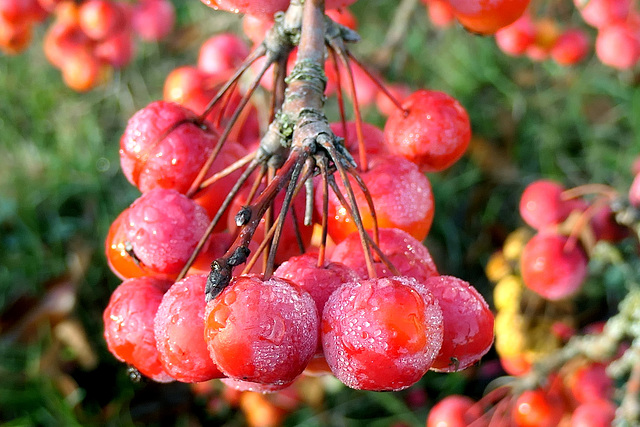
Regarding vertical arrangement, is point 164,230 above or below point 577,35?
above

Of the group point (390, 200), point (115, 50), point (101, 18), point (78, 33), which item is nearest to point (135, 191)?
point (115, 50)

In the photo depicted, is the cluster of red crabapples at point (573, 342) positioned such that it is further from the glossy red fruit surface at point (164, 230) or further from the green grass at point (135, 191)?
the glossy red fruit surface at point (164, 230)

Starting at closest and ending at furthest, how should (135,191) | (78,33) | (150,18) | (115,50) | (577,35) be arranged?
(78,33) → (115,50) → (577,35) → (150,18) → (135,191)

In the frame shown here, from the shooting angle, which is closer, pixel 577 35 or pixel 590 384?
pixel 590 384

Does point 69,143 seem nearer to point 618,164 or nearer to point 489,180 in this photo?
point 489,180

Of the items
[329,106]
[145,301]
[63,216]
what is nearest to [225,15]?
[329,106]

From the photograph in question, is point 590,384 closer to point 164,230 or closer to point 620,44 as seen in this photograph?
point 620,44

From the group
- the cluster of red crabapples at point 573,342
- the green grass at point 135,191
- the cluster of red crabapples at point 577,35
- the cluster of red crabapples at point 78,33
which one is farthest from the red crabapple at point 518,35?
the cluster of red crabapples at point 78,33
